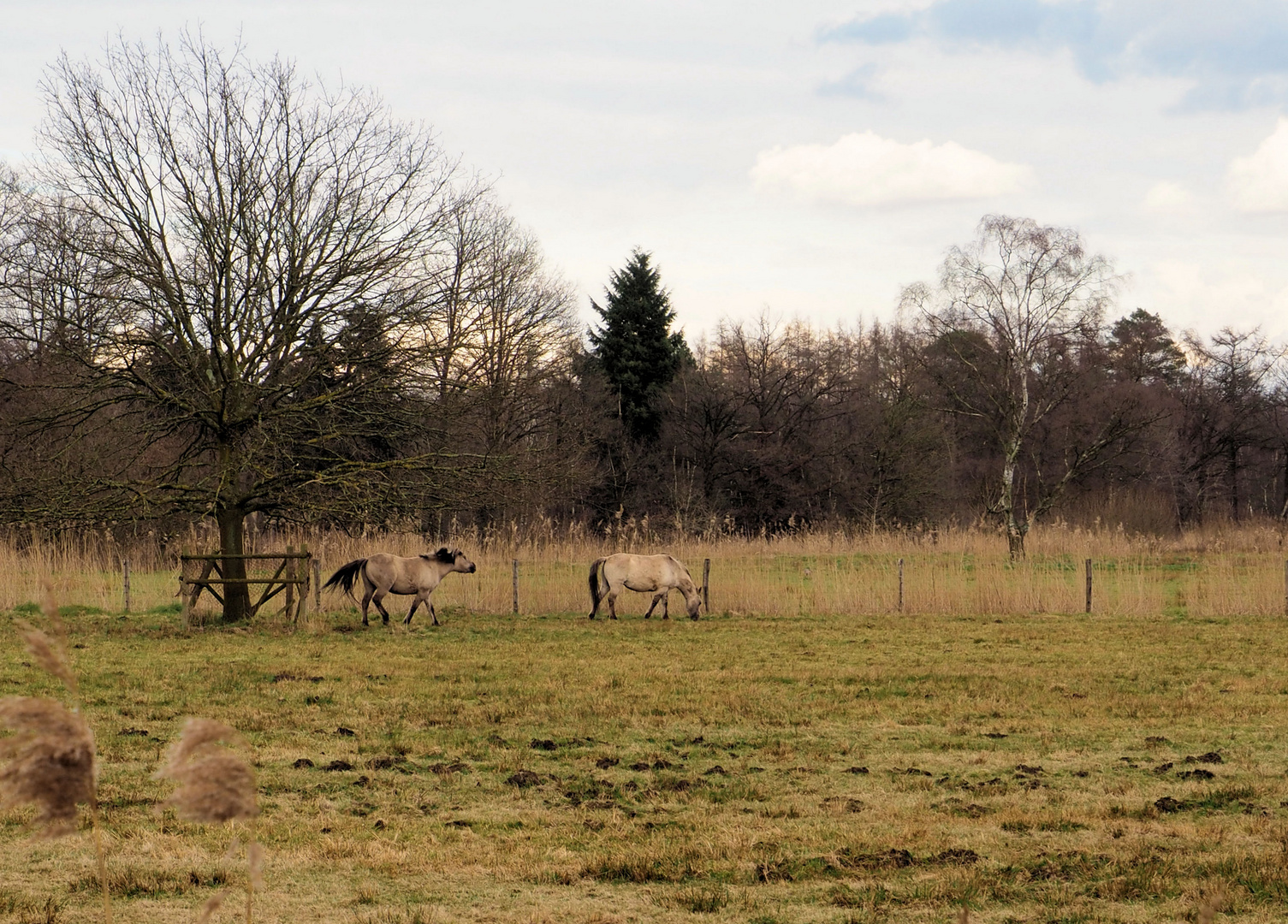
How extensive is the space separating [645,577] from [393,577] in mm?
4047

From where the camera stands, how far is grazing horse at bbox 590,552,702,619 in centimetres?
2019

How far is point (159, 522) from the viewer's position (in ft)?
78.8

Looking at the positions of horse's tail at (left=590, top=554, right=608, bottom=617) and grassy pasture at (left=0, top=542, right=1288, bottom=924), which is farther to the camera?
horse's tail at (left=590, top=554, right=608, bottom=617)

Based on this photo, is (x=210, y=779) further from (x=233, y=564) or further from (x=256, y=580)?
(x=233, y=564)

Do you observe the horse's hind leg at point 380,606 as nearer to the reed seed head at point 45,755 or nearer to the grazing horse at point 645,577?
the grazing horse at point 645,577

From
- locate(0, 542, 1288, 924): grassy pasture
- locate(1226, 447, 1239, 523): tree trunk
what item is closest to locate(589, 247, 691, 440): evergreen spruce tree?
locate(1226, 447, 1239, 523): tree trunk

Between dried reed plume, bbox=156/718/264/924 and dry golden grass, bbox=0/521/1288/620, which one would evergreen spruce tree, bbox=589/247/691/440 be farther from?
dried reed plume, bbox=156/718/264/924

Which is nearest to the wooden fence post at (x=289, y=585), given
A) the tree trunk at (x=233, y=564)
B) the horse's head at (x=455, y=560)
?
the tree trunk at (x=233, y=564)

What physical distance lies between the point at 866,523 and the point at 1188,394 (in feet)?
59.1

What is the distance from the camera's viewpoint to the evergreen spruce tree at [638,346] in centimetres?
4478

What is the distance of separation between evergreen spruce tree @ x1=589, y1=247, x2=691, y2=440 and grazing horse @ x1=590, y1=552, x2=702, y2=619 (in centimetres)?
2453

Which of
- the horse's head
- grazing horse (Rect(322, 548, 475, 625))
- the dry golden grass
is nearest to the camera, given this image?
grazing horse (Rect(322, 548, 475, 625))

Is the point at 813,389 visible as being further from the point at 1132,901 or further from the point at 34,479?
the point at 1132,901

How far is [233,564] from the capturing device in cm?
1955
